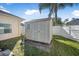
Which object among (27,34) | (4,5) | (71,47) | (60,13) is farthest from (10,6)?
(71,47)

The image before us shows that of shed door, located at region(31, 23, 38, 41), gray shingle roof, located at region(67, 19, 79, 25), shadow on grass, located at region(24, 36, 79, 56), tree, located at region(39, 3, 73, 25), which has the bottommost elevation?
shadow on grass, located at region(24, 36, 79, 56)

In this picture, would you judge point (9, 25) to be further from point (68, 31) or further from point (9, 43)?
point (68, 31)

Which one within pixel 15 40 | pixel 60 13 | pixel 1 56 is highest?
pixel 60 13

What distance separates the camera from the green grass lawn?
362cm

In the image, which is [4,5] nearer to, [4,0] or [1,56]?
[4,0]

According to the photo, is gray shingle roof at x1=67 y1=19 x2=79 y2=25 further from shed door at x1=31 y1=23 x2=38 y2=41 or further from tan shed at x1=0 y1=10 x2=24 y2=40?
tan shed at x1=0 y1=10 x2=24 y2=40

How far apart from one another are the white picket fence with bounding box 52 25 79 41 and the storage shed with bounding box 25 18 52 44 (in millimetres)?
105

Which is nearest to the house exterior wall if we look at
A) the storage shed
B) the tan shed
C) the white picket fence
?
the tan shed

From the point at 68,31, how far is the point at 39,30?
48cm

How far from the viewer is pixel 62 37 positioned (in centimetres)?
365

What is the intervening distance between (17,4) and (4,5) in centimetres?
21

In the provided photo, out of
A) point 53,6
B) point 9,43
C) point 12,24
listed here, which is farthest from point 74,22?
Result: point 9,43

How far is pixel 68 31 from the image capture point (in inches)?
146

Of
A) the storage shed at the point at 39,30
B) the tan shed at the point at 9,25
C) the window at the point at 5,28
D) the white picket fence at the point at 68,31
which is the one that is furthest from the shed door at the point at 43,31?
the window at the point at 5,28
